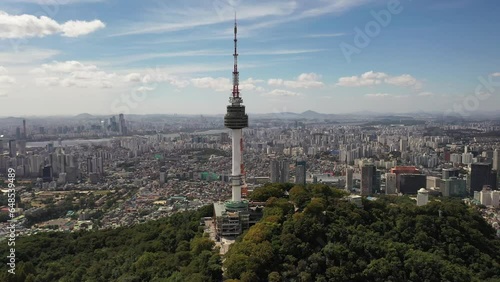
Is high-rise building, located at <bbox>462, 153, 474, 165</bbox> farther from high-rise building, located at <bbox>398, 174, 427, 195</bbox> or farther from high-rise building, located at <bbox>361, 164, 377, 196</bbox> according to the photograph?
high-rise building, located at <bbox>361, 164, 377, 196</bbox>

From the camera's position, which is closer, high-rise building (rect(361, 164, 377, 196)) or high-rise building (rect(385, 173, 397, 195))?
high-rise building (rect(361, 164, 377, 196))

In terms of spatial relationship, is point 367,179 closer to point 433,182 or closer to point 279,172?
point 433,182

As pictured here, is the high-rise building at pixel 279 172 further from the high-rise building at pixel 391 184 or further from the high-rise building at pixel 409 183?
the high-rise building at pixel 409 183

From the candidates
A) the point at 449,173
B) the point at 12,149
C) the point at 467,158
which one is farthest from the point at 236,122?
→ the point at 467,158

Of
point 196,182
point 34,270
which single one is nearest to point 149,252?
point 34,270

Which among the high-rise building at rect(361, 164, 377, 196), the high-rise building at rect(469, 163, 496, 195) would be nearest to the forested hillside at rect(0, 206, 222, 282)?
the high-rise building at rect(361, 164, 377, 196)

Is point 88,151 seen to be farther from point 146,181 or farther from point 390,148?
point 390,148
